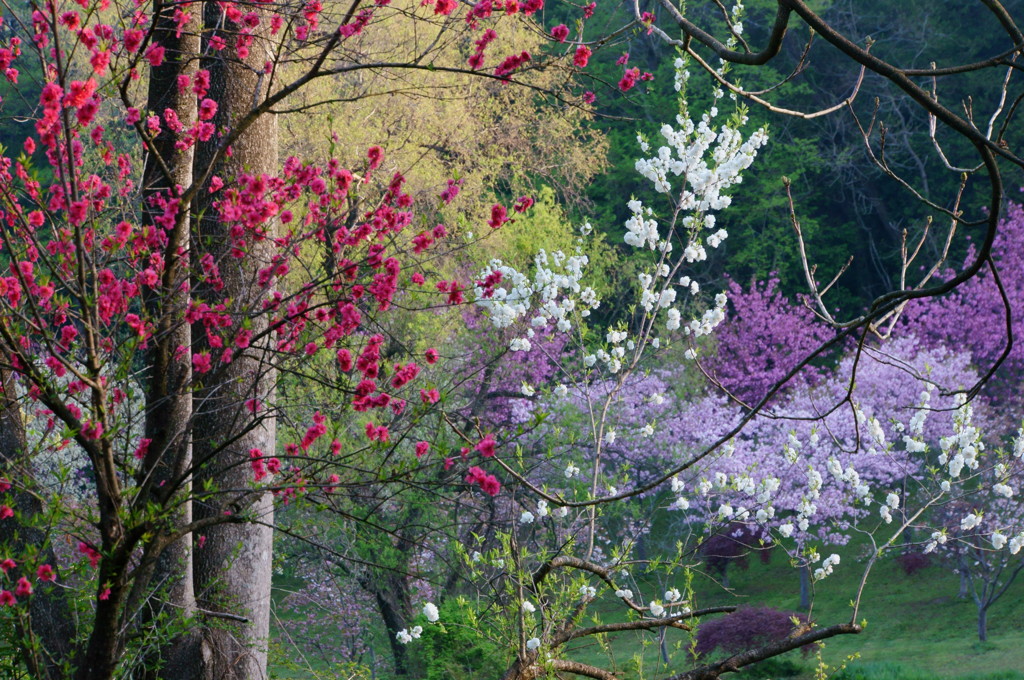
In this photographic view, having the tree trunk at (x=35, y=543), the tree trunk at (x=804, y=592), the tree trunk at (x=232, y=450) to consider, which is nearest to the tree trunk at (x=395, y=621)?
the tree trunk at (x=232, y=450)

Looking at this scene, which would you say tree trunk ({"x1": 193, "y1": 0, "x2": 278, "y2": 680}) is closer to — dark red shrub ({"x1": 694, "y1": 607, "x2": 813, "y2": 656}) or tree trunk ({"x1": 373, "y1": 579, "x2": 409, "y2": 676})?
tree trunk ({"x1": 373, "y1": 579, "x2": 409, "y2": 676})

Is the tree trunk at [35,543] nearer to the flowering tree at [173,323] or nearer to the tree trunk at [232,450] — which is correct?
the flowering tree at [173,323]

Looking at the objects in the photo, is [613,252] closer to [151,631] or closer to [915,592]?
[915,592]

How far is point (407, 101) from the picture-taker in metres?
12.6

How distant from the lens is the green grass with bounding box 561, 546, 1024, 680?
10.3 m

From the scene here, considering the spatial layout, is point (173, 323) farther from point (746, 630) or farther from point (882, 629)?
point (882, 629)

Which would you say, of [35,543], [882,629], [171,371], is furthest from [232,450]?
[882,629]

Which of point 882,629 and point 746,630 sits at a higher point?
point 882,629

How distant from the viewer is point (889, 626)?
13375 millimetres

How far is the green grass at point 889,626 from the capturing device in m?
10.3

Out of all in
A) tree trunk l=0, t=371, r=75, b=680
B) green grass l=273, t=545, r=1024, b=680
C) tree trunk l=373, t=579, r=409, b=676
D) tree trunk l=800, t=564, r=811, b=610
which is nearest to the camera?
tree trunk l=0, t=371, r=75, b=680

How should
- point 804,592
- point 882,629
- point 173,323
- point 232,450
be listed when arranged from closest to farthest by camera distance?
1. point 173,323
2. point 232,450
3. point 882,629
4. point 804,592

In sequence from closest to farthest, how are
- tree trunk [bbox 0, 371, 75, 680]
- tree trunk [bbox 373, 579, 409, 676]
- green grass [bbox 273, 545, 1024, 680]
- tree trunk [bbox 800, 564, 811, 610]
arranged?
tree trunk [bbox 0, 371, 75, 680] < tree trunk [bbox 373, 579, 409, 676] < green grass [bbox 273, 545, 1024, 680] < tree trunk [bbox 800, 564, 811, 610]

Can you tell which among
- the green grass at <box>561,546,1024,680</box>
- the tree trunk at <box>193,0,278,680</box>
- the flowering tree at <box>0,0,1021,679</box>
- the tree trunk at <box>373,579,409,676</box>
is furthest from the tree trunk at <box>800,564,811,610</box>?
the tree trunk at <box>193,0,278,680</box>
